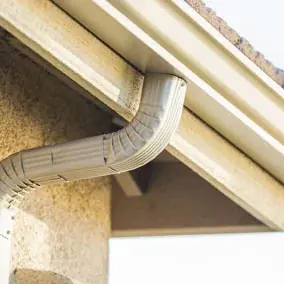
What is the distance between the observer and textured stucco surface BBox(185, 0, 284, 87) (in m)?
3.25

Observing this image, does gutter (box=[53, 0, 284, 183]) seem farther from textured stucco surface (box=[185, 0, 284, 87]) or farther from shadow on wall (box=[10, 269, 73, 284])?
shadow on wall (box=[10, 269, 73, 284])

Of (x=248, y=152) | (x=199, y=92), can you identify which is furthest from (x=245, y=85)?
(x=248, y=152)

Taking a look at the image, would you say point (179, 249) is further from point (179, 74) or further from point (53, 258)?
point (179, 74)

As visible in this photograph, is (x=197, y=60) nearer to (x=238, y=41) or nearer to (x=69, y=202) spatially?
(x=238, y=41)

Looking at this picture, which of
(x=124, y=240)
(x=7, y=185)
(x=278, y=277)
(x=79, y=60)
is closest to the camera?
(x=79, y=60)

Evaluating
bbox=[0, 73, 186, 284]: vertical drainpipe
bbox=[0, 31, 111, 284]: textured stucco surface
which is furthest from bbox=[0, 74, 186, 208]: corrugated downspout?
bbox=[0, 31, 111, 284]: textured stucco surface

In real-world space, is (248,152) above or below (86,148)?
above

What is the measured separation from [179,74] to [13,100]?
693 mm

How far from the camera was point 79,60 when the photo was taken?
303cm

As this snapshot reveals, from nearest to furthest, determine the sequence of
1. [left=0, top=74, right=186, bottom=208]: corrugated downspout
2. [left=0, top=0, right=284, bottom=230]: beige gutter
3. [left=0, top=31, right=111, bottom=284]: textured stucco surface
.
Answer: [left=0, top=0, right=284, bottom=230]: beige gutter
[left=0, top=74, right=186, bottom=208]: corrugated downspout
[left=0, top=31, right=111, bottom=284]: textured stucco surface

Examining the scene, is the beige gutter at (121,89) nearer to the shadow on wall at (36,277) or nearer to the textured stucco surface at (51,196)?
the textured stucco surface at (51,196)

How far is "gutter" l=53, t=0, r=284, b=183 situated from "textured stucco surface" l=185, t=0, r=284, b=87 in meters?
0.08

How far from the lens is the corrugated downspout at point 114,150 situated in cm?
311

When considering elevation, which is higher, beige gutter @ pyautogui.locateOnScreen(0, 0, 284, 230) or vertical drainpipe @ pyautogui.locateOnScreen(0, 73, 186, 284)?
beige gutter @ pyautogui.locateOnScreen(0, 0, 284, 230)
